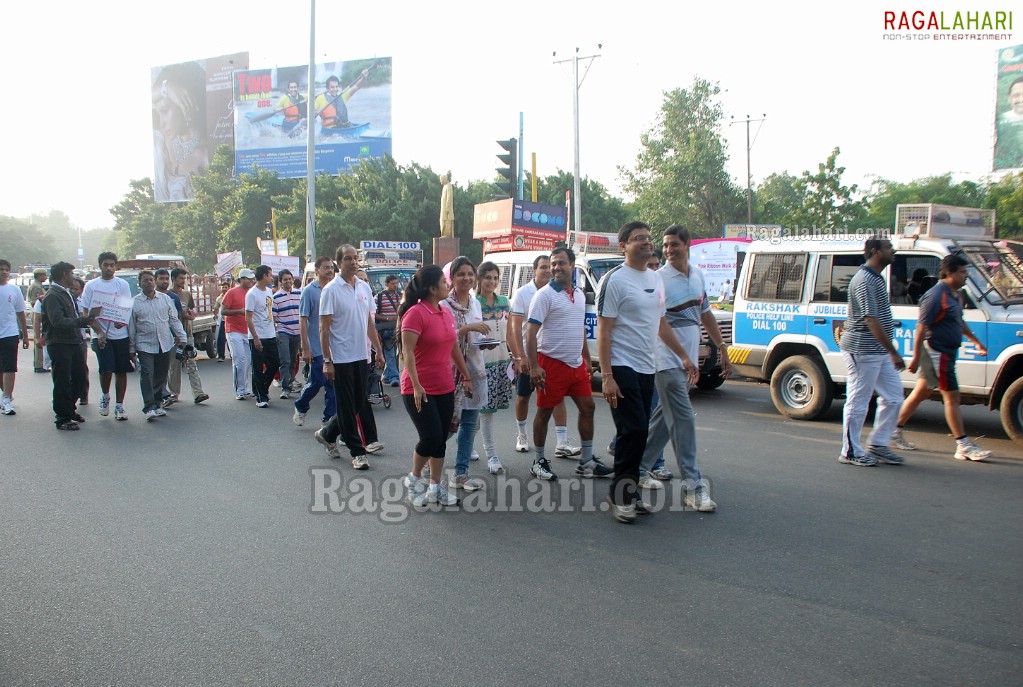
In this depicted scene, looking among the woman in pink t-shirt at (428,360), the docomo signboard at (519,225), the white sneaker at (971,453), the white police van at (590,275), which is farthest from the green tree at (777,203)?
the woman in pink t-shirt at (428,360)

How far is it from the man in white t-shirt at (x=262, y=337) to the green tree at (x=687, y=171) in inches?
1260

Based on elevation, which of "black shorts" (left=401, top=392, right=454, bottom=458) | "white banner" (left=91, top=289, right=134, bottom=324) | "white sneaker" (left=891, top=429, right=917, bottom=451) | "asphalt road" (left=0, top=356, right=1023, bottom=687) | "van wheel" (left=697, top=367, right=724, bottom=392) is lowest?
"asphalt road" (left=0, top=356, right=1023, bottom=687)

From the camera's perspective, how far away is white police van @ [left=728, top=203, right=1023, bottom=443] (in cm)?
777


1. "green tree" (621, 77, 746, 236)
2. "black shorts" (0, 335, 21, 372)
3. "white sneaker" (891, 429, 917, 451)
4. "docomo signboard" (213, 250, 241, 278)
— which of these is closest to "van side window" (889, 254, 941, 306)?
"white sneaker" (891, 429, 917, 451)

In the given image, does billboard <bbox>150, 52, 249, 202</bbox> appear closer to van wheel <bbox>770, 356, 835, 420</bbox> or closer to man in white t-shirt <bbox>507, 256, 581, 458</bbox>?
van wheel <bbox>770, 356, 835, 420</bbox>

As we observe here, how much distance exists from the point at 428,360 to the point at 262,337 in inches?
242

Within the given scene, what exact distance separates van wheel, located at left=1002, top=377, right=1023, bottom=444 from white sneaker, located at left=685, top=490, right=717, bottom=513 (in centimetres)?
370

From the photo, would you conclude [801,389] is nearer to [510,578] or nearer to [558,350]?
[558,350]

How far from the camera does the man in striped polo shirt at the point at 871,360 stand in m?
6.75

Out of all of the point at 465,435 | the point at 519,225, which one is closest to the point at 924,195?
the point at 519,225

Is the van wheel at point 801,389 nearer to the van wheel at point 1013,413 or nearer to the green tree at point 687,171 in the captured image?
the van wheel at point 1013,413

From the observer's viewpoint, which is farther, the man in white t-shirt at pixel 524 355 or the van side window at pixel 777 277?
A: the van side window at pixel 777 277

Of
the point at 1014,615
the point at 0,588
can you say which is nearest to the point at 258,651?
the point at 0,588

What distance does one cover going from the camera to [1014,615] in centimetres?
387
